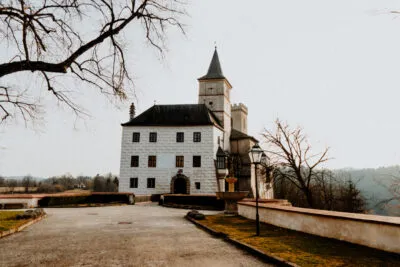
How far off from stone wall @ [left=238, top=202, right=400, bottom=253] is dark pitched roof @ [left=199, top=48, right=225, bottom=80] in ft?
113

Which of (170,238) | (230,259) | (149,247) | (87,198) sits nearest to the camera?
(230,259)

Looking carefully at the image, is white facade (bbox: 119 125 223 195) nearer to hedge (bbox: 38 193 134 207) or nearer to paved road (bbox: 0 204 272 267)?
hedge (bbox: 38 193 134 207)

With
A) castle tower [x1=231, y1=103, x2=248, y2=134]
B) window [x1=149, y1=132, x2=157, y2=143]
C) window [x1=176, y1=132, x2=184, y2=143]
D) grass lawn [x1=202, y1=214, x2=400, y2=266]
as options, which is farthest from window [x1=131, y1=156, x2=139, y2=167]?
grass lawn [x1=202, y1=214, x2=400, y2=266]

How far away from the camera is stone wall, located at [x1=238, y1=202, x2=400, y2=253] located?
627 centimetres

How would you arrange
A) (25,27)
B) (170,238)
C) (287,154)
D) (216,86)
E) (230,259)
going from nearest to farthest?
(230,259)
(25,27)
(170,238)
(287,154)
(216,86)

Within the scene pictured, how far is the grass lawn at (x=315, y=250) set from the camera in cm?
553

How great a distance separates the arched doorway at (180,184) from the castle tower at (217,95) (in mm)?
9276

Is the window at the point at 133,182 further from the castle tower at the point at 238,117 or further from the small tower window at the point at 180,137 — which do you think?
the castle tower at the point at 238,117

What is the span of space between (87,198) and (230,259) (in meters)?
25.4

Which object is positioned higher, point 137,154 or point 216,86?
point 216,86

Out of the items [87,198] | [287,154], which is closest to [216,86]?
[287,154]

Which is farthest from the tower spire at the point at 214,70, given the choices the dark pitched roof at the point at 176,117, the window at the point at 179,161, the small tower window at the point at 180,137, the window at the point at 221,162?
the window at the point at 179,161

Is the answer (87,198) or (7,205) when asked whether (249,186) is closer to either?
(87,198)

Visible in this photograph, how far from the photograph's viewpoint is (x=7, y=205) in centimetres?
2233
